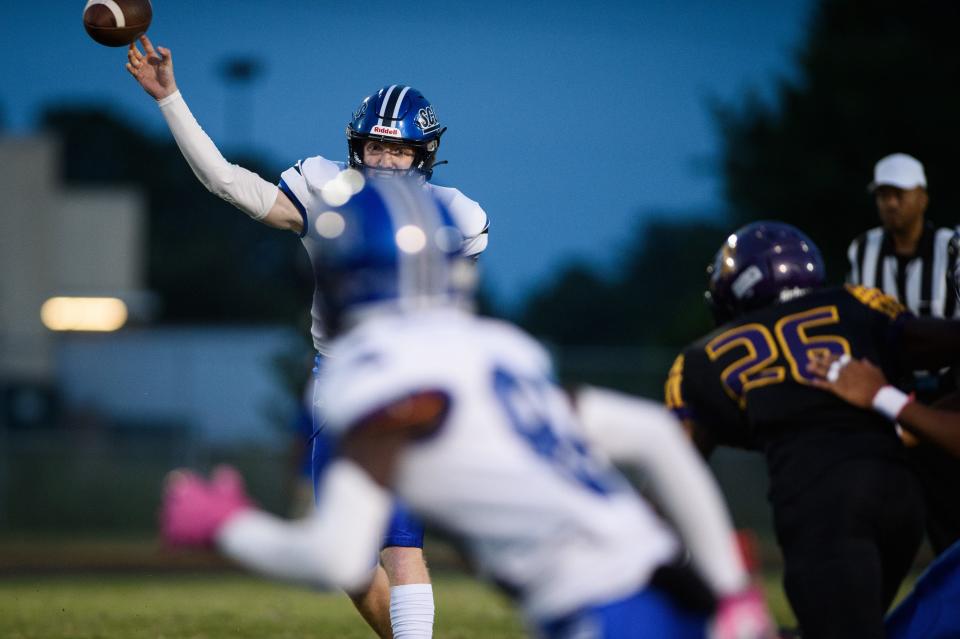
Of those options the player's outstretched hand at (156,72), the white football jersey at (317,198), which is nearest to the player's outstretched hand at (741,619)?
the white football jersey at (317,198)

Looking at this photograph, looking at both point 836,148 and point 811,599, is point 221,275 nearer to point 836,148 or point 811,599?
point 836,148

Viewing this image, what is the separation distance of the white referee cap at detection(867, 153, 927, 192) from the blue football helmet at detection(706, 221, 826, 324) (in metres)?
3.18

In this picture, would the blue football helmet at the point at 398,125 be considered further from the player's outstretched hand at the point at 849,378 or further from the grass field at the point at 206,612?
the grass field at the point at 206,612

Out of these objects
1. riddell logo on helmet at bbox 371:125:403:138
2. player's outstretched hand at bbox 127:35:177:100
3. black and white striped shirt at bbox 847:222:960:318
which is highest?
player's outstretched hand at bbox 127:35:177:100

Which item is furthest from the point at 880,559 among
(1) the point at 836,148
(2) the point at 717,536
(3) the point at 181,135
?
(1) the point at 836,148

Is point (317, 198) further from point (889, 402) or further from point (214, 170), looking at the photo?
point (889, 402)

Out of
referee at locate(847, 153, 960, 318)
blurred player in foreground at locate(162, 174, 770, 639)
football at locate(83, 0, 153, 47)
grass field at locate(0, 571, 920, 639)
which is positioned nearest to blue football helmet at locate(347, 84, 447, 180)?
football at locate(83, 0, 153, 47)

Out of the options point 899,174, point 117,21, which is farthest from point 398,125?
point 899,174

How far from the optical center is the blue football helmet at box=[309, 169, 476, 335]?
2836 millimetres

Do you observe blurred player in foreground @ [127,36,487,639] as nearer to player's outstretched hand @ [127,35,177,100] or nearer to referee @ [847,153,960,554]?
player's outstretched hand @ [127,35,177,100]

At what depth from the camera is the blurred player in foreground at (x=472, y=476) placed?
2668 mm

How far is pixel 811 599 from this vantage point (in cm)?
379

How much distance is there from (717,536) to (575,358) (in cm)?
1911

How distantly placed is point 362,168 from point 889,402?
2.24 metres
